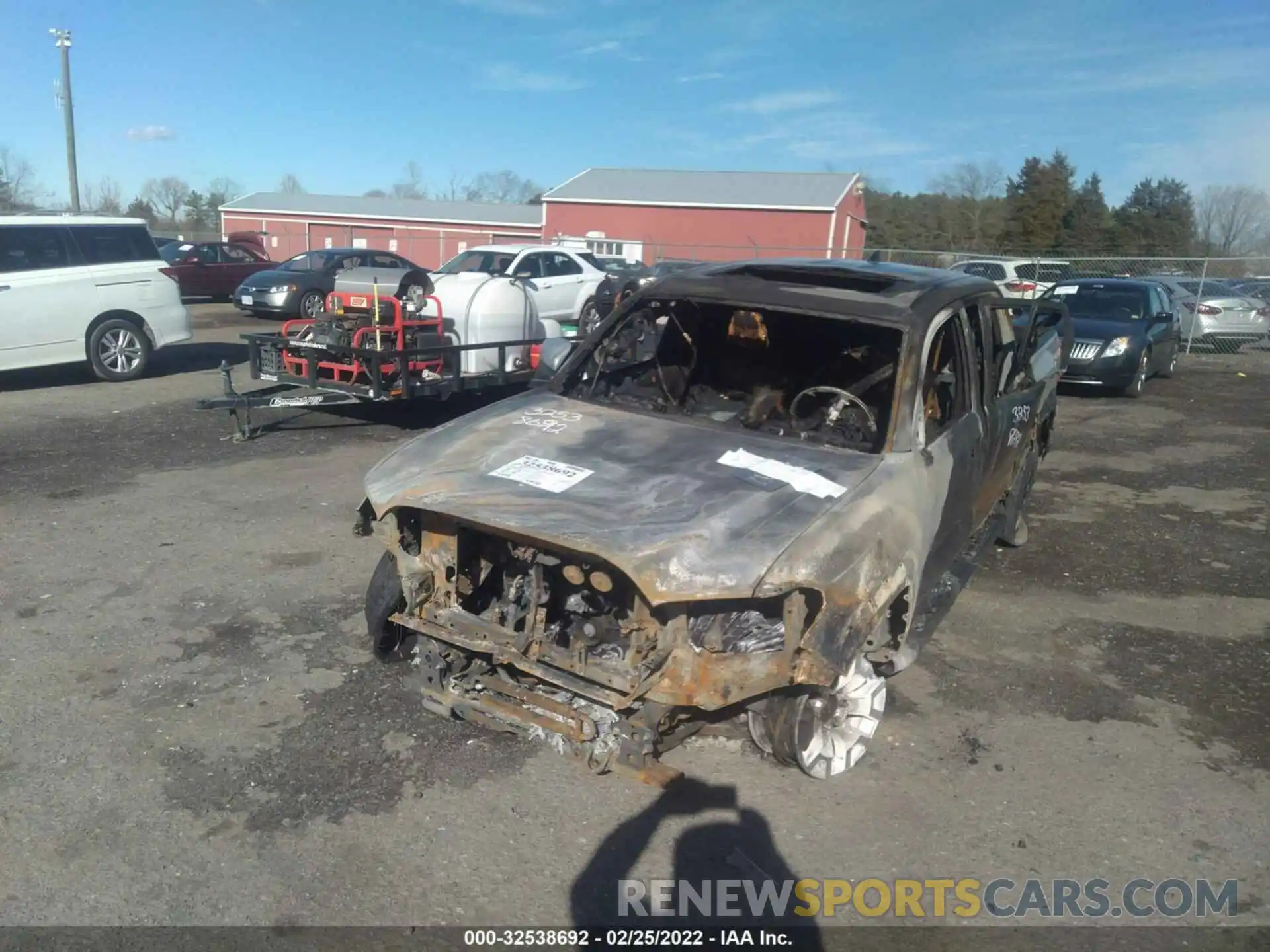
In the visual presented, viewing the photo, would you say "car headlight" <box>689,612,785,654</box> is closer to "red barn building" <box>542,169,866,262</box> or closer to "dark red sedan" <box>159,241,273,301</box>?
"dark red sedan" <box>159,241,273,301</box>

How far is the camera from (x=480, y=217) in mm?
45688

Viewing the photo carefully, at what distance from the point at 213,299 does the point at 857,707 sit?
23191 mm

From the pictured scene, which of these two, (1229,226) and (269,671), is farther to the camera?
(1229,226)

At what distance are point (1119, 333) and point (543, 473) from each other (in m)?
12.3

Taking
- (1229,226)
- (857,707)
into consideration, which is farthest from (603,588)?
(1229,226)

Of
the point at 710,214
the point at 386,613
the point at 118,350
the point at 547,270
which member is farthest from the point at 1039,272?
the point at 386,613

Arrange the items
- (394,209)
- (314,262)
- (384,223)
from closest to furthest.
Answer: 1. (314,262)
2. (384,223)
3. (394,209)

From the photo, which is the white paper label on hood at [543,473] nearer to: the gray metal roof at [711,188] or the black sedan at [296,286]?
the black sedan at [296,286]

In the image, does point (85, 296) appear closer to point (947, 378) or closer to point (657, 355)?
point (657, 355)

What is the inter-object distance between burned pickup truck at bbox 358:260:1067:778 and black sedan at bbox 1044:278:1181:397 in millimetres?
9102

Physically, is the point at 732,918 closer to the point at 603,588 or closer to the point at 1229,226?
the point at 603,588

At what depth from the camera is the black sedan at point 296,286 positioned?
733 inches

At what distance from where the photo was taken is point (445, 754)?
12.7 ft

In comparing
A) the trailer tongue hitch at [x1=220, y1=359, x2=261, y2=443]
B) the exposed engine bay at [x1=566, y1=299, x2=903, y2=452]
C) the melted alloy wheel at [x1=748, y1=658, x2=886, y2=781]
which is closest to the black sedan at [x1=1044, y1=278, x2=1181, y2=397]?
the exposed engine bay at [x1=566, y1=299, x2=903, y2=452]
